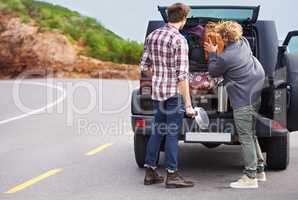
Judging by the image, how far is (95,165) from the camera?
30.9ft

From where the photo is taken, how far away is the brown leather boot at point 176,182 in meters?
7.86

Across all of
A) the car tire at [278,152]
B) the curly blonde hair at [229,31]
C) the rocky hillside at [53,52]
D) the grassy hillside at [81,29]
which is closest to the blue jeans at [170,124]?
the curly blonde hair at [229,31]

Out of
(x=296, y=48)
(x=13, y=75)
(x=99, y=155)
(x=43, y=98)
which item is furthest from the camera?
(x=13, y=75)

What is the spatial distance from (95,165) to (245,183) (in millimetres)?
2318

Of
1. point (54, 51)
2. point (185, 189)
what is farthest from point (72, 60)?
point (185, 189)

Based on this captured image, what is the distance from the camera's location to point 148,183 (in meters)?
8.06

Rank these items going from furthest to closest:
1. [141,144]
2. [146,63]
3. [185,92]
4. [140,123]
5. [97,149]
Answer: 1. [97,149]
2. [141,144]
3. [140,123]
4. [146,63]
5. [185,92]

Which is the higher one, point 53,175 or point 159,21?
point 159,21

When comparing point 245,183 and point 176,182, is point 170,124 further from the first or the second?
point 245,183

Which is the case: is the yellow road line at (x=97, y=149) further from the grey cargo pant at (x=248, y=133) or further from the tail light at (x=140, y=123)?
the grey cargo pant at (x=248, y=133)

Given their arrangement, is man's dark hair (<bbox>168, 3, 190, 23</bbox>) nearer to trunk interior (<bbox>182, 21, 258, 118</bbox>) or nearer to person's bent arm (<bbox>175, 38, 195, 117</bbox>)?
person's bent arm (<bbox>175, 38, 195, 117</bbox>)

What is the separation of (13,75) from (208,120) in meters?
36.0

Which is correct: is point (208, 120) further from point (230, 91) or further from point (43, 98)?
point (43, 98)

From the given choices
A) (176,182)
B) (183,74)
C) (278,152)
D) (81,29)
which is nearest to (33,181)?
(176,182)
